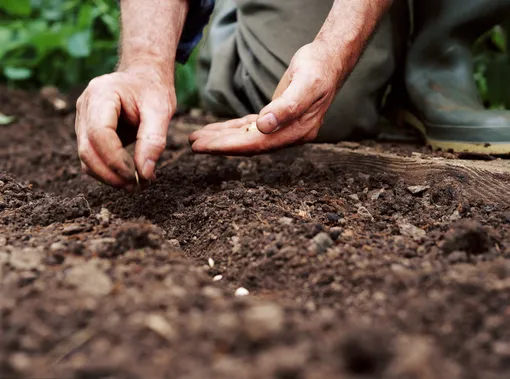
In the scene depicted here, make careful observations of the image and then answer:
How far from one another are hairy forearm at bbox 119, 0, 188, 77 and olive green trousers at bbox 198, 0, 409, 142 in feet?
1.02

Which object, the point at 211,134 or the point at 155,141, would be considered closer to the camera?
the point at 155,141

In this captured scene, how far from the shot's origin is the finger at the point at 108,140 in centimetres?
125

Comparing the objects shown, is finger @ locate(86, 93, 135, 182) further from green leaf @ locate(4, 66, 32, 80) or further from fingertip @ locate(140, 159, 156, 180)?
green leaf @ locate(4, 66, 32, 80)

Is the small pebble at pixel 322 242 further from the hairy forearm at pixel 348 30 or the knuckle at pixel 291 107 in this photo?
the hairy forearm at pixel 348 30

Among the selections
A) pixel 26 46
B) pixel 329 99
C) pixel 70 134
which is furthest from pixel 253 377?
pixel 26 46

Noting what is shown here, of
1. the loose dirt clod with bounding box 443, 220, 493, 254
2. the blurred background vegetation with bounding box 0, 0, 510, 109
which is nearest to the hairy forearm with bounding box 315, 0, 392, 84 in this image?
the loose dirt clod with bounding box 443, 220, 493, 254

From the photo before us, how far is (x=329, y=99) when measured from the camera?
144 cm

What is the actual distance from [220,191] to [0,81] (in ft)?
9.96

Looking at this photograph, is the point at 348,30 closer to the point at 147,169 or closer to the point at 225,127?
the point at 225,127

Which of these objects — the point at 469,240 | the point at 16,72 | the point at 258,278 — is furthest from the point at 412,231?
the point at 16,72

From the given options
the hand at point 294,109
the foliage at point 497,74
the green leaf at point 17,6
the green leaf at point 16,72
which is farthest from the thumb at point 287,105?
the green leaf at point 17,6

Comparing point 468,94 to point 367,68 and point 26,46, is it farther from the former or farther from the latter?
point 26,46

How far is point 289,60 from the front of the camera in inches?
75.4

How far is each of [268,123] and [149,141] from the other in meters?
0.28
